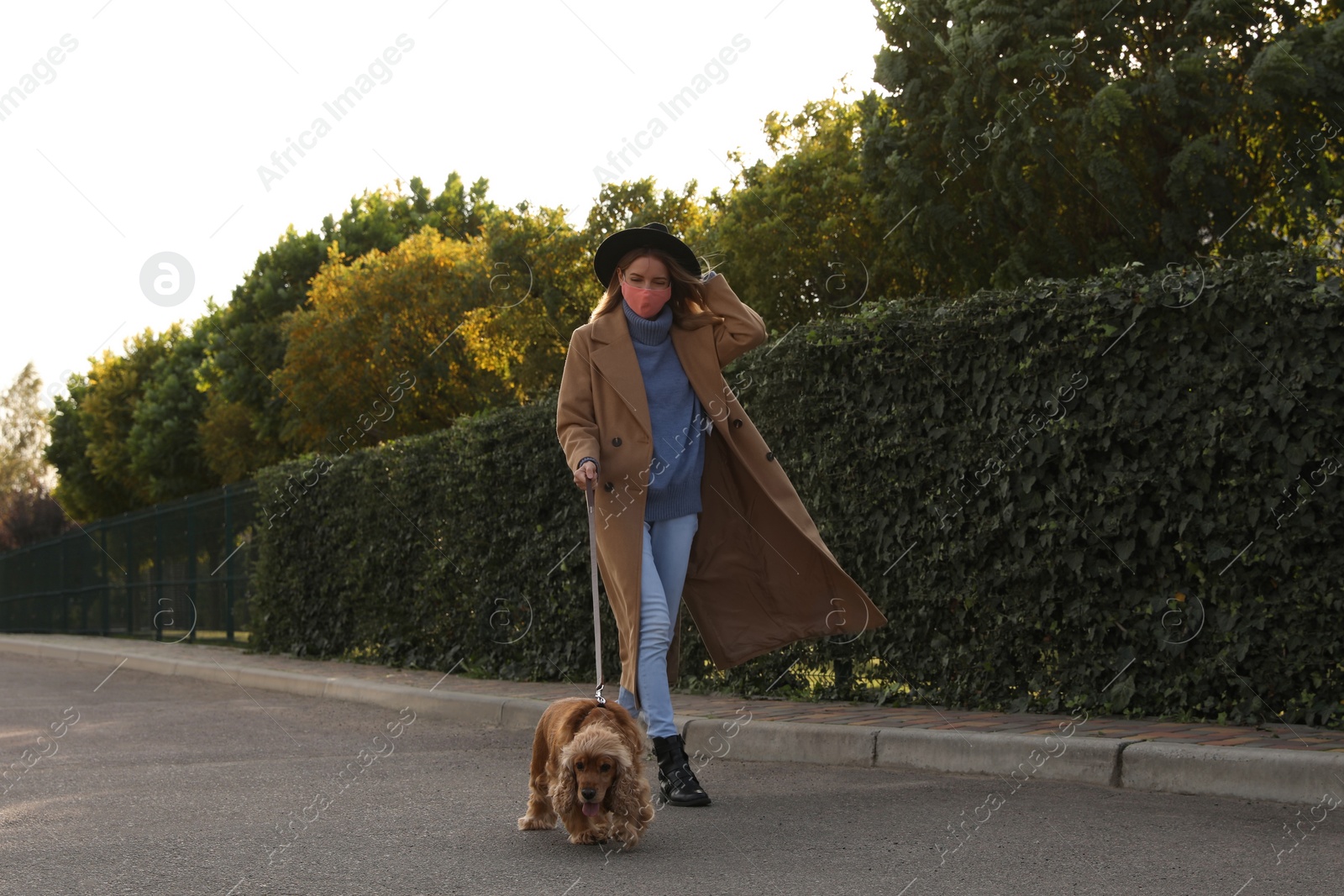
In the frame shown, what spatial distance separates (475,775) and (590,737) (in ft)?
7.74

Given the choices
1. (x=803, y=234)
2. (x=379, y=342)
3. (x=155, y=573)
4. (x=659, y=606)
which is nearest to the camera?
(x=659, y=606)

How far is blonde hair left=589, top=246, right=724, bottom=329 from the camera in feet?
17.9

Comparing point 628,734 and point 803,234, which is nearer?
point 628,734

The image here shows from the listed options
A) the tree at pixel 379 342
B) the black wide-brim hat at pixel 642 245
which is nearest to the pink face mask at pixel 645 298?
the black wide-brim hat at pixel 642 245

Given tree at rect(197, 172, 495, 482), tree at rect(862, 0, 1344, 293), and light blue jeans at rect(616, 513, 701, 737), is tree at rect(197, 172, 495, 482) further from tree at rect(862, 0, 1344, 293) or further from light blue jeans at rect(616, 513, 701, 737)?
light blue jeans at rect(616, 513, 701, 737)

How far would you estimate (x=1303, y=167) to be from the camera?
68.8ft

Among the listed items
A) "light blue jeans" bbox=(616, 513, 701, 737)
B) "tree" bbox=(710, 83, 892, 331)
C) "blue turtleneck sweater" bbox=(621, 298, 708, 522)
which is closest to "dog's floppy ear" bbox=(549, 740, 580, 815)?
"light blue jeans" bbox=(616, 513, 701, 737)

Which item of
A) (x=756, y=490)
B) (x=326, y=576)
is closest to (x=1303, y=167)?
(x=326, y=576)

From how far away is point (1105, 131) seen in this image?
21984 mm

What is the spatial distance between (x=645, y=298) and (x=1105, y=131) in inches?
733

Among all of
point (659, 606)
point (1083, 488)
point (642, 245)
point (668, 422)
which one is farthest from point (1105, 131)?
point (659, 606)

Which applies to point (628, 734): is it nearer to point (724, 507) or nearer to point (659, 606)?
point (659, 606)

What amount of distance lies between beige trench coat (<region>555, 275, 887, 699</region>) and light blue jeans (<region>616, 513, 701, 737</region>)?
0.09 metres

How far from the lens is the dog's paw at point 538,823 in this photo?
4.87m
